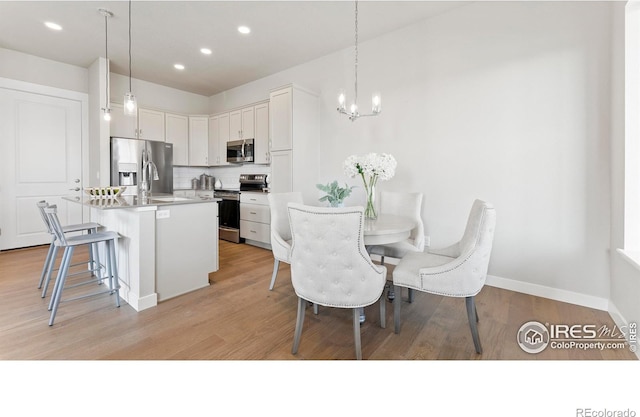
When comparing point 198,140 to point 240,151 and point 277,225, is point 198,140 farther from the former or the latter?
point 277,225

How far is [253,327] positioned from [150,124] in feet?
14.7

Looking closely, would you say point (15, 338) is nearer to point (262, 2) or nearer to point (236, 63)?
point (262, 2)

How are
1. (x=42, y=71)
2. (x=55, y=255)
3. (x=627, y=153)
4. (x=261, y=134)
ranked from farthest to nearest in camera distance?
(x=261, y=134)
(x=42, y=71)
(x=55, y=255)
(x=627, y=153)

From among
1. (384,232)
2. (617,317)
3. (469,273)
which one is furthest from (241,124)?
(617,317)

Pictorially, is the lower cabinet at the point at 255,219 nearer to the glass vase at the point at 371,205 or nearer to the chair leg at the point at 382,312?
the glass vase at the point at 371,205

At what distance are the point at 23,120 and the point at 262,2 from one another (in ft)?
13.0

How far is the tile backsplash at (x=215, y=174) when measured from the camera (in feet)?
18.0

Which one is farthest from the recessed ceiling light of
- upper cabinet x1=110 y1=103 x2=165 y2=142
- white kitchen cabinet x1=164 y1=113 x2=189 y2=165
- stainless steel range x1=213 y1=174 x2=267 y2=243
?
stainless steel range x1=213 y1=174 x2=267 y2=243

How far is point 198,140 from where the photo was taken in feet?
18.1

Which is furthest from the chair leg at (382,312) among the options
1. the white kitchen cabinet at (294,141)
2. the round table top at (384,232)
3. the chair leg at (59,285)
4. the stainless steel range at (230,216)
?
the stainless steel range at (230,216)

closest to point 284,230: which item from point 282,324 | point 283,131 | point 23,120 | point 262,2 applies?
point 282,324
